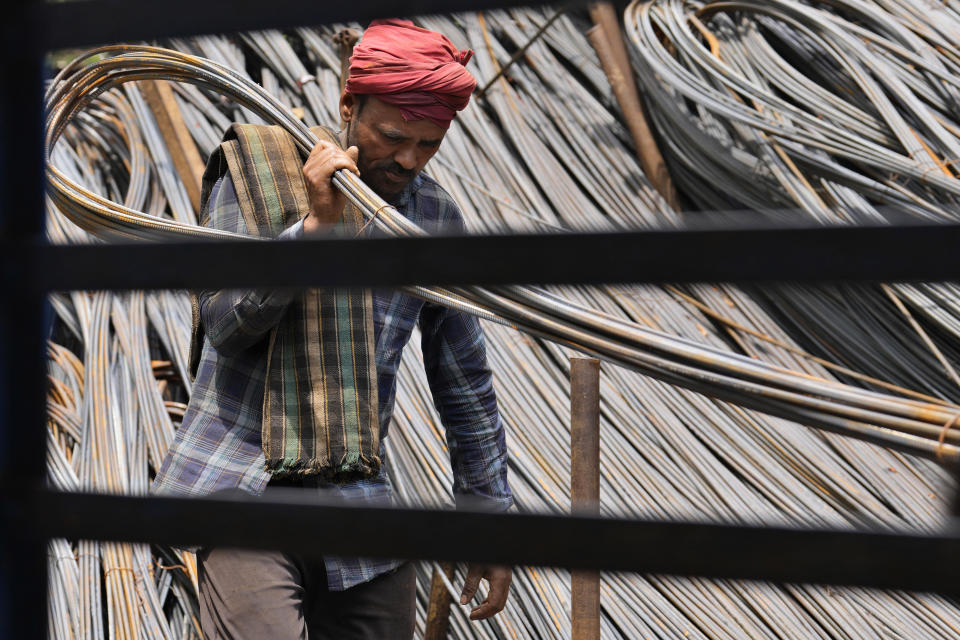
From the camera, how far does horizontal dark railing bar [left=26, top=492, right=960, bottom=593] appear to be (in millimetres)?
461

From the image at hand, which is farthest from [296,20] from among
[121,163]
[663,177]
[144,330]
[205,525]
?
[121,163]

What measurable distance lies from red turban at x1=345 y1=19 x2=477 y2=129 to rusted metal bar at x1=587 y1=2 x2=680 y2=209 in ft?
6.64

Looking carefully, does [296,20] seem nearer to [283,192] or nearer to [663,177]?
[283,192]

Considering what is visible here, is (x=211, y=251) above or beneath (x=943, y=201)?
beneath

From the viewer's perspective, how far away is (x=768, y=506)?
2.55m

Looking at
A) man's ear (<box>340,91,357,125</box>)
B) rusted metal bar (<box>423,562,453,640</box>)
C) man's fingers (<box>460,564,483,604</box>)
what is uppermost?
man's ear (<box>340,91,357,125</box>)

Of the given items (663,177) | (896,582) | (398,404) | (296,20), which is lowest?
(896,582)

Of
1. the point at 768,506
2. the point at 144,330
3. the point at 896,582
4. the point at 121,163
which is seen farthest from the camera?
the point at 121,163

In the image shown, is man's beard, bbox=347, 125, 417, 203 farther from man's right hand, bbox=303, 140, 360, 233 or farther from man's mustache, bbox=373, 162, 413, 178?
man's right hand, bbox=303, 140, 360, 233

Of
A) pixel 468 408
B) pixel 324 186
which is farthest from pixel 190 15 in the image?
pixel 468 408

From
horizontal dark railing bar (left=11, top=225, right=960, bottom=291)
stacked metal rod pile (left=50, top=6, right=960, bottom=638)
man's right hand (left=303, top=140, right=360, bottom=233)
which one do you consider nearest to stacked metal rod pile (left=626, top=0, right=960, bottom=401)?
stacked metal rod pile (left=50, top=6, right=960, bottom=638)

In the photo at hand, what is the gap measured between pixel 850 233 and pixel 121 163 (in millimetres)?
4004

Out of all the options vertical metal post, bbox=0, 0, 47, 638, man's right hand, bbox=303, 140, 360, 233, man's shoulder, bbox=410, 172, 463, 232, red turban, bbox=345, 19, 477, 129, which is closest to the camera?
vertical metal post, bbox=0, 0, 47, 638

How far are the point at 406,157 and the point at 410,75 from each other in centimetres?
13
